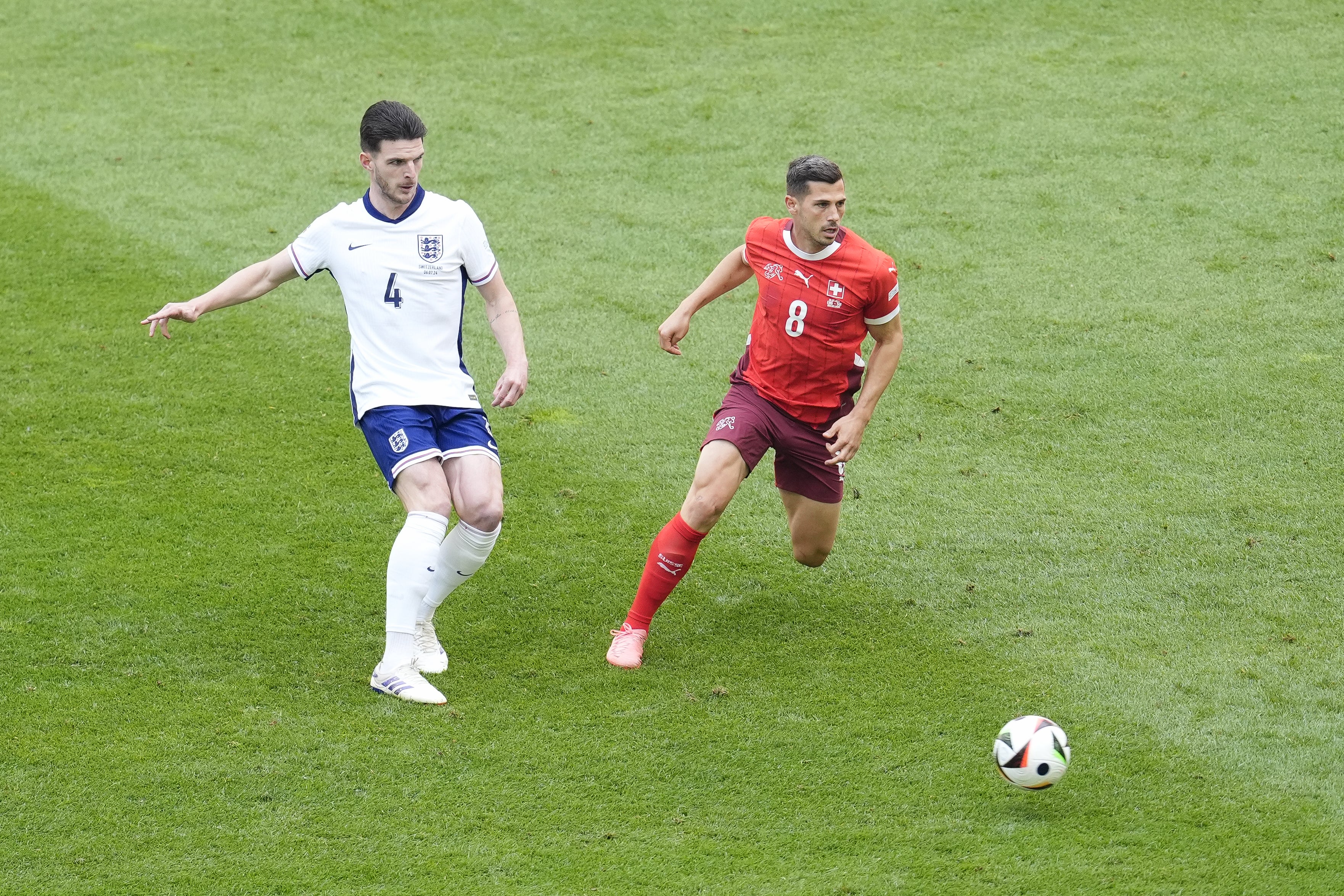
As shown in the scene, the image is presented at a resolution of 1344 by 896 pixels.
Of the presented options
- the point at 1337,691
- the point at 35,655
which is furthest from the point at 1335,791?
the point at 35,655

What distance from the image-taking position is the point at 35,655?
6.11 metres

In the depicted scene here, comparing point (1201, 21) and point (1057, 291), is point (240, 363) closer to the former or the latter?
point (1057, 291)

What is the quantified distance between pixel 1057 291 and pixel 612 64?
5.67m

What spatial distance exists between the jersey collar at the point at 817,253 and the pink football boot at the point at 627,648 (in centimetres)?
170

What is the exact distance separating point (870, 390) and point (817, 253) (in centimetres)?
62

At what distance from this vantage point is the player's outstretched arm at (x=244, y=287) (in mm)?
5840

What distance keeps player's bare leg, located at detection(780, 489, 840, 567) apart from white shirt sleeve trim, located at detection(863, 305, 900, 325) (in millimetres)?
844

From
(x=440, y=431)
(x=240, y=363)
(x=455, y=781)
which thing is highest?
(x=440, y=431)

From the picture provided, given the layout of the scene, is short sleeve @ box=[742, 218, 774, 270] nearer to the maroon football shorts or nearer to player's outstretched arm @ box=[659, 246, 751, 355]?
player's outstretched arm @ box=[659, 246, 751, 355]

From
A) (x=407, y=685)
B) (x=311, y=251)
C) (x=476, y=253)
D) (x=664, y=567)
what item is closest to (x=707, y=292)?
(x=476, y=253)

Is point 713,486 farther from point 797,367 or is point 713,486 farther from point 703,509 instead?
point 797,367

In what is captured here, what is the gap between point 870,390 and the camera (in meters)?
6.08

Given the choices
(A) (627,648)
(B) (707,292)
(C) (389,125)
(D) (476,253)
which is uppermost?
(C) (389,125)

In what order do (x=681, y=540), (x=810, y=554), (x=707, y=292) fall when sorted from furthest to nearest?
(x=810, y=554) < (x=707, y=292) < (x=681, y=540)
